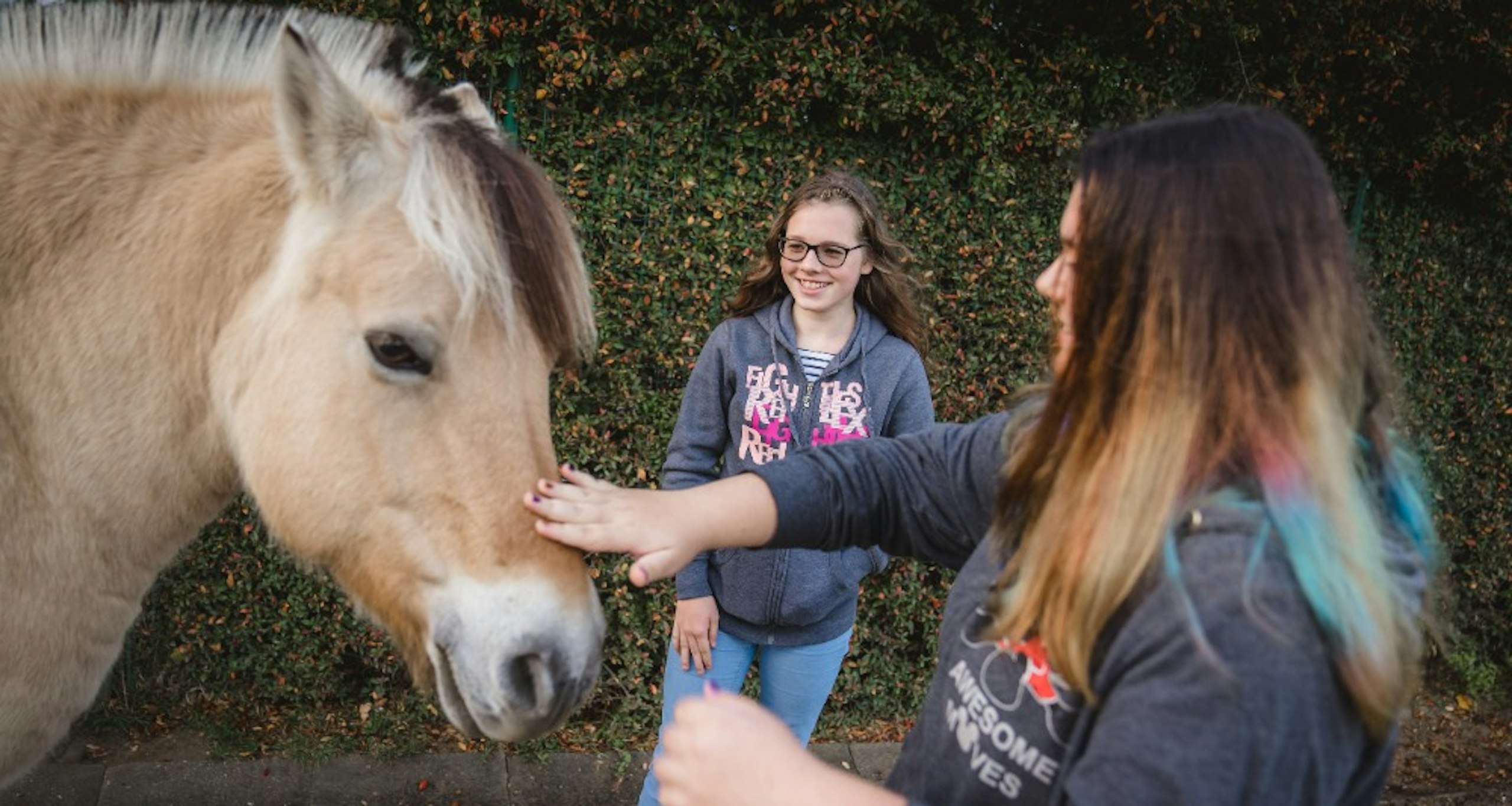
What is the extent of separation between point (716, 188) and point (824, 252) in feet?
4.43

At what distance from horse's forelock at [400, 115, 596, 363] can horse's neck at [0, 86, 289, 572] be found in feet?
1.10

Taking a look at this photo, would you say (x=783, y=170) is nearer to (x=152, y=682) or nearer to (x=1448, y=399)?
(x=152, y=682)

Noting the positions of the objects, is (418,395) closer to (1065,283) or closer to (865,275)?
(1065,283)

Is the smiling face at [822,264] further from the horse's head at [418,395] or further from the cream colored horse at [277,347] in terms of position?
the horse's head at [418,395]

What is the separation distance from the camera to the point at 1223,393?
1.12m

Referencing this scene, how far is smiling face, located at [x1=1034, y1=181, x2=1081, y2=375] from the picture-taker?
1298 mm

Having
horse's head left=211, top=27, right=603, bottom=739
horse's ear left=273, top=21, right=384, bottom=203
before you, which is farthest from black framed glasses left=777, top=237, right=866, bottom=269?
horse's ear left=273, top=21, right=384, bottom=203

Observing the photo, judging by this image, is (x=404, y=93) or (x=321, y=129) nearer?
(x=321, y=129)

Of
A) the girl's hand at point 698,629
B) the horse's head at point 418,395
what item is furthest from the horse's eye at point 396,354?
the girl's hand at point 698,629

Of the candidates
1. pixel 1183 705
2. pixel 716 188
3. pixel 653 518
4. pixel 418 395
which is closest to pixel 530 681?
pixel 653 518

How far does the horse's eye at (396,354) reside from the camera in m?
1.64

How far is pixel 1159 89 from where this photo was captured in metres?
4.64

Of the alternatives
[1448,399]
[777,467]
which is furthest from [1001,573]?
[1448,399]

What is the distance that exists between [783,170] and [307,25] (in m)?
2.42
